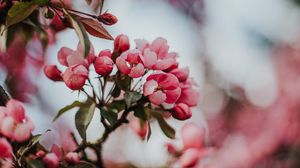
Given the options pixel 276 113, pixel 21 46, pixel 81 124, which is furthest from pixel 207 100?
pixel 81 124

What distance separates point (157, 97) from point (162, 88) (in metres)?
0.02

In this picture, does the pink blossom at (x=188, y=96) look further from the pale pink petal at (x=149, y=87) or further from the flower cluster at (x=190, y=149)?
the flower cluster at (x=190, y=149)

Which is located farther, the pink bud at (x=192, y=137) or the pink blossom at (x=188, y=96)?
the pink bud at (x=192, y=137)

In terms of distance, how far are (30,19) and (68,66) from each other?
191 mm

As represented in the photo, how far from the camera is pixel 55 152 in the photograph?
34.2 inches

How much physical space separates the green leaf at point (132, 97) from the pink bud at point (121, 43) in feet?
0.29

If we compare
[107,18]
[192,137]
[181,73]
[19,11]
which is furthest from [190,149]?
[19,11]

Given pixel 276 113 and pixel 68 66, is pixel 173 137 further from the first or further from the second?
pixel 276 113

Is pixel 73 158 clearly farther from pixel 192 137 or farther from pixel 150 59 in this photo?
pixel 192 137

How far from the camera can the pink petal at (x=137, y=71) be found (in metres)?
0.87

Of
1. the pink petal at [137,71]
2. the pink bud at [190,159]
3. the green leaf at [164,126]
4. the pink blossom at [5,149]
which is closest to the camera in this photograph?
the pink blossom at [5,149]

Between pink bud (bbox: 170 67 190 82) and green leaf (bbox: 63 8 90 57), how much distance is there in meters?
0.19

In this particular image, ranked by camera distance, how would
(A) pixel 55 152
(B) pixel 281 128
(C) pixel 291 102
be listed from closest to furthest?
(A) pixel 55 152 → (B) pixel 281 128 → (C) pixel 291 102

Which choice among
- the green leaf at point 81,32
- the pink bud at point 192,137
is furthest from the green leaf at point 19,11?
the pink bud at point 192,137
